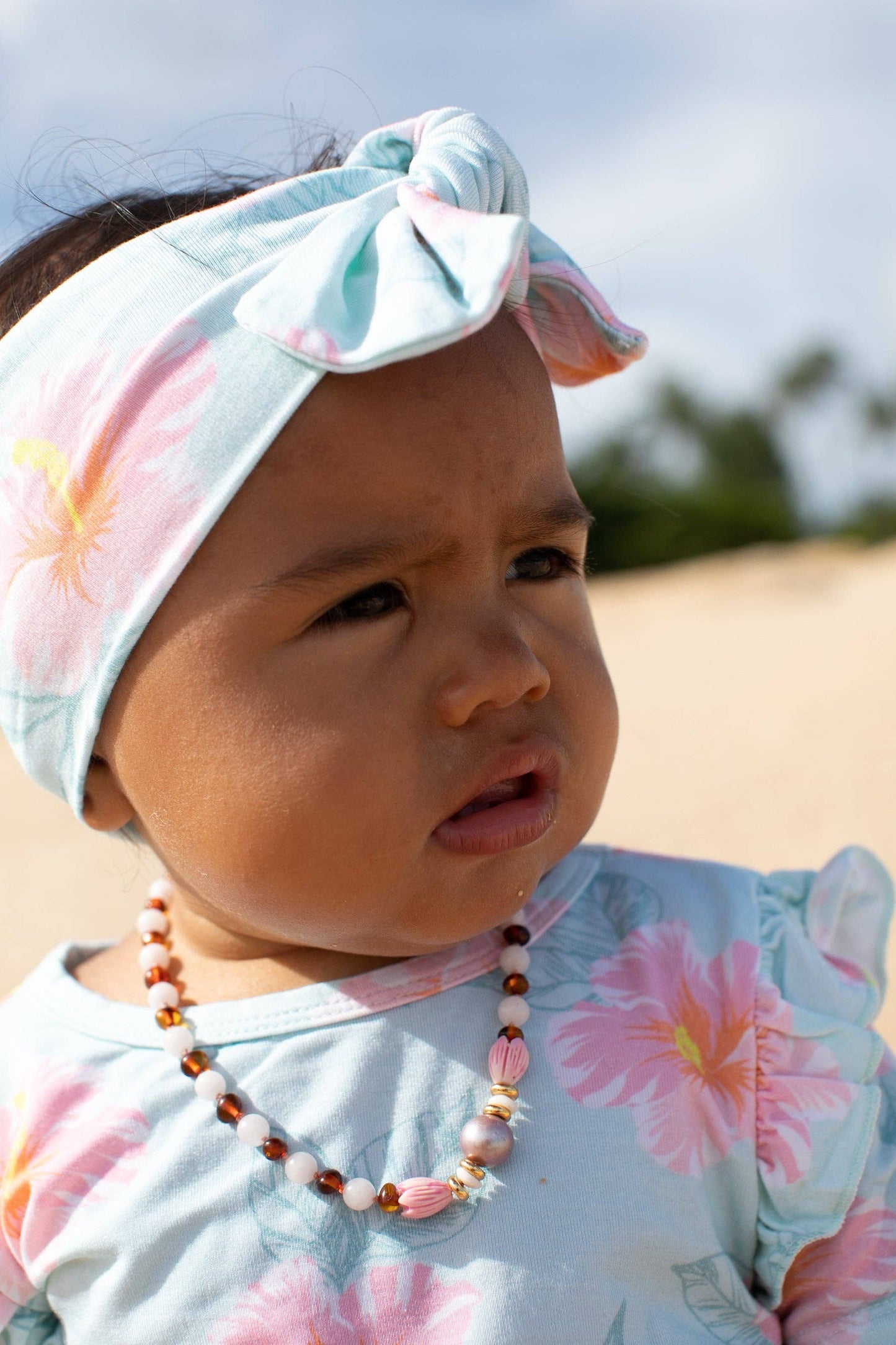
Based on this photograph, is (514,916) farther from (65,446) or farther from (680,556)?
(680,556)

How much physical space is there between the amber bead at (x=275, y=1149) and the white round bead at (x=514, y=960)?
345 mm

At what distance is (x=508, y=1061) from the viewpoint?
4.92 feet

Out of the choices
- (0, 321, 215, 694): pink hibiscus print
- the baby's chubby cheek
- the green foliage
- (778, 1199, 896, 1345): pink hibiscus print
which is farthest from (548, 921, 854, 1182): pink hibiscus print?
the green foliage

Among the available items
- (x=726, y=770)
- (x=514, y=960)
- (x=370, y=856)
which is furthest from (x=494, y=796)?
(x=726, y=770)

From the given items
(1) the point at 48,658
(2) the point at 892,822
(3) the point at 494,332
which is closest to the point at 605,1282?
(1) the point at 48,658

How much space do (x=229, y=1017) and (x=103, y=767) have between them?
362mm

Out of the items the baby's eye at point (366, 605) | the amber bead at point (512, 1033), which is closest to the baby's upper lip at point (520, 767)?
the baby's eye at point (366, 605)

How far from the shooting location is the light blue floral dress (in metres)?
1.42

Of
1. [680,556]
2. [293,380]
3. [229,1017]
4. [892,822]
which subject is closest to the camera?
[293,380]

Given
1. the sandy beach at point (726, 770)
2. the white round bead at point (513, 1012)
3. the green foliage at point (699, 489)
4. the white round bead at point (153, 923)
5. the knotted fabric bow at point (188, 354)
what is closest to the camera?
the knotted fabric bow at point (188, 354)

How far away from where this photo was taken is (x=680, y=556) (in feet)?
57.6

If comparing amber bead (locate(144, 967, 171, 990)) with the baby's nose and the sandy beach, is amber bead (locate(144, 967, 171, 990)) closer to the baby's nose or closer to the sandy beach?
the sandy beach

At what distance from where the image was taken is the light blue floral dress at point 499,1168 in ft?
4.64

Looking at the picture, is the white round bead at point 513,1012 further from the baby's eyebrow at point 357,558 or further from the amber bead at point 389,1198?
the baby's eyebrow at point 357,558
